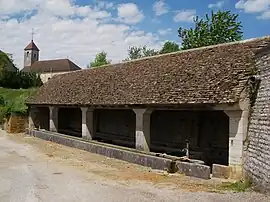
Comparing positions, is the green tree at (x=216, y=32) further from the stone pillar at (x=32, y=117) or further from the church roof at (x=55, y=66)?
the church roof at (x=55, y=66)

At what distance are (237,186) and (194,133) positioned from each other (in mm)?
5618

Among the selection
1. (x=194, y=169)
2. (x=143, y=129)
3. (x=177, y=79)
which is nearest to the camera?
(x=194, y=169)

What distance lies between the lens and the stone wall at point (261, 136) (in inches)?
347

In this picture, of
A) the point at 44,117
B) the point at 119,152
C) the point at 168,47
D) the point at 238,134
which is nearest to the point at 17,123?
the point at 44,117

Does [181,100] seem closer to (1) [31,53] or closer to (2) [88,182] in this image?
(2) [88,182]

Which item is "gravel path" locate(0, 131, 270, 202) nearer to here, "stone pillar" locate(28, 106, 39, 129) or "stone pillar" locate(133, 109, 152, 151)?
"stone pillar" locate(133, 109, 152, 151)

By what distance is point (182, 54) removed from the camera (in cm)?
1609

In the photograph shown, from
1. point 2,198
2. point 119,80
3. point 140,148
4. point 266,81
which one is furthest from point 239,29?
point 2,198

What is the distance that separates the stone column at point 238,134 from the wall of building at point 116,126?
740 cm

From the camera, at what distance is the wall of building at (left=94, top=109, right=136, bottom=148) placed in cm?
1855

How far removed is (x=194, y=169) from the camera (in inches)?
440

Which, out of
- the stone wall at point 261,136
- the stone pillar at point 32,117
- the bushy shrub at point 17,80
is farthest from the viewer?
the bushy shrub at point 17,80

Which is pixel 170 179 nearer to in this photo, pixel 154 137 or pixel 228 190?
Result: pixel 228 190

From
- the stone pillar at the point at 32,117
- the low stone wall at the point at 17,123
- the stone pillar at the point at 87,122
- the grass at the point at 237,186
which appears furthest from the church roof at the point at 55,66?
the grass at the point at 237,186
